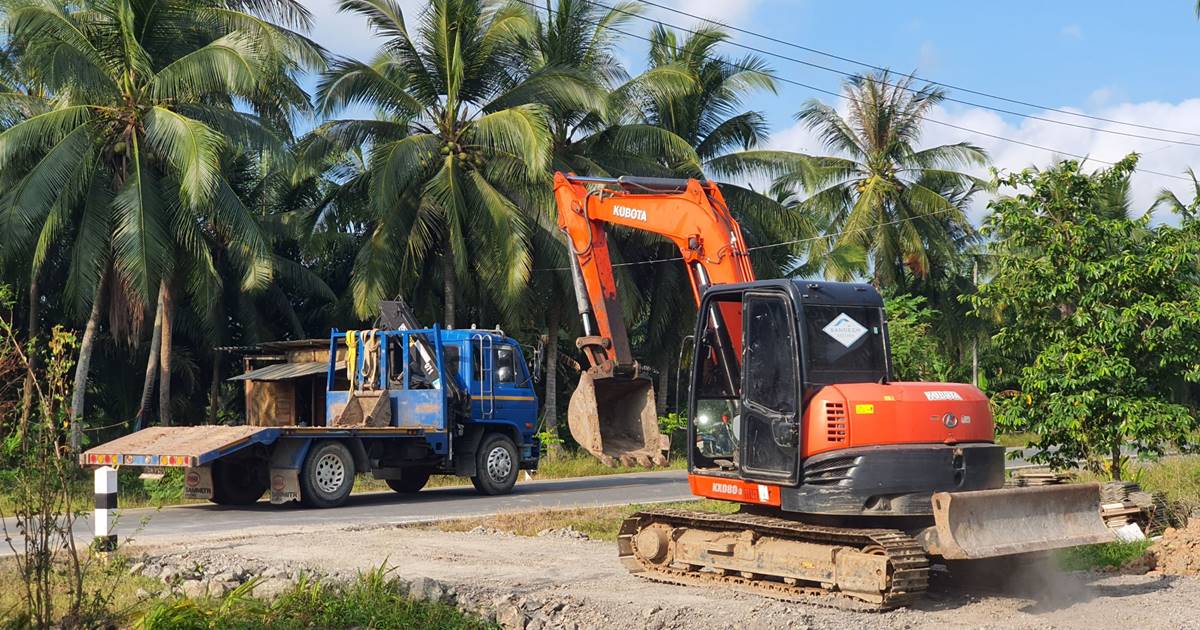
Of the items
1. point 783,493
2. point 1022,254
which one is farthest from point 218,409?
point 783,493

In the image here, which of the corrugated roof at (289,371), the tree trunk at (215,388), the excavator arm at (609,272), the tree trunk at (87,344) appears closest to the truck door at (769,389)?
the excavator arm at (609,272)

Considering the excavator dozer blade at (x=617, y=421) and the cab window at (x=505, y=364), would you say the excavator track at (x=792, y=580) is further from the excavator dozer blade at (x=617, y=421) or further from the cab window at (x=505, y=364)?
the cab window at (x=505, y=364)

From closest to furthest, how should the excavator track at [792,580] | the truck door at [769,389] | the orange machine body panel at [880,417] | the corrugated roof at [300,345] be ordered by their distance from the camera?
the excavator track at [792,580] < the orange machine body panel at [880,417] < the truck door at [769,389] < the corrugated roof at [300,345]

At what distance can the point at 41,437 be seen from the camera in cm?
712

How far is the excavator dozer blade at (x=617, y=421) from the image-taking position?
39.1ft

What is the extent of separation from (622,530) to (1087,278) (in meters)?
6.39

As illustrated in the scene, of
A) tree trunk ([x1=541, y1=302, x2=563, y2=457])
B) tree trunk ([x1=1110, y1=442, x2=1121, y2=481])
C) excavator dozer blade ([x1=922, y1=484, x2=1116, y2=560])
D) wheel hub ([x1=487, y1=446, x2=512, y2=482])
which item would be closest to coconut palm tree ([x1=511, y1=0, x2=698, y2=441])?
tree trunk ([x1=541, y1=302, x2=563, y2=457])

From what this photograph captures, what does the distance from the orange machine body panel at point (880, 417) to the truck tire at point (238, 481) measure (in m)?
11.0

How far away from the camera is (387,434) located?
18578 millimetres

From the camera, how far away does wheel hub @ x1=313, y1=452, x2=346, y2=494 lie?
17.8 meters

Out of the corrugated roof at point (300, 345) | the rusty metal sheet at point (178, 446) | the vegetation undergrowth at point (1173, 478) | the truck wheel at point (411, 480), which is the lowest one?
the vegetation undergrowth at point (1173, 478)

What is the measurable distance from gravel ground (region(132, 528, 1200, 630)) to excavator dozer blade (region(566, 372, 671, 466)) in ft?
3.39

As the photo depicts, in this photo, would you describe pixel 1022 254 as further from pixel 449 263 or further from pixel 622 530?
pixel 449 263

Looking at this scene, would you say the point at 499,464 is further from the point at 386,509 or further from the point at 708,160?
the point at 708,160
